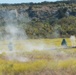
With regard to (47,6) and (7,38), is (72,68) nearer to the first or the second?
(7,38)

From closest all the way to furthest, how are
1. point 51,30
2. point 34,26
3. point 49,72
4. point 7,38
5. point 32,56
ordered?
point 49,72 → point 32,56 → point 7,38 → point 51,30 → point 34,26

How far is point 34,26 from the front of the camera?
93.3 metres

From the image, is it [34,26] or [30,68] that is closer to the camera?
[30,68]

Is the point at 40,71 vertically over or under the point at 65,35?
over

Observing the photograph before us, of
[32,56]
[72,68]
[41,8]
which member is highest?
[72,68]

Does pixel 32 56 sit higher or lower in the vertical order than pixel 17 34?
higher

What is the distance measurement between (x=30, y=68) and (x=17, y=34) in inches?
2311

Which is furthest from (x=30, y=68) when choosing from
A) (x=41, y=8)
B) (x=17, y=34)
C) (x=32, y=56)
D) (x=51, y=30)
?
(x=41, y=8)

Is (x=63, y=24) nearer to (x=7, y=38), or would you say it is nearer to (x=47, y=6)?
(x=7, y=38)

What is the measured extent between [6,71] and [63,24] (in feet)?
242

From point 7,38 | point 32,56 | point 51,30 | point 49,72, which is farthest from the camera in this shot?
point 51,30

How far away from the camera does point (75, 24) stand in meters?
92.6

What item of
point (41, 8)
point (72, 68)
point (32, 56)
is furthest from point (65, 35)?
point (41, 8)

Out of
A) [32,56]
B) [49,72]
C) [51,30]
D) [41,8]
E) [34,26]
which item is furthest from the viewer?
[41,8]
